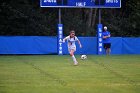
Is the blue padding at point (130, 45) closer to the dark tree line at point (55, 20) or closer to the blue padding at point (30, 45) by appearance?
the dark tree line at point (55, 20)

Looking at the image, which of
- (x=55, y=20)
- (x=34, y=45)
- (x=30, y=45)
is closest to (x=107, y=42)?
(x=34, y=45)

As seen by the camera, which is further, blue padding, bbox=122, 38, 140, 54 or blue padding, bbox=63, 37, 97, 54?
blue padding, bbox=122, 38, 140, 54

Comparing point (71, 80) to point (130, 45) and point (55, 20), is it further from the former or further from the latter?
point (55, 20)

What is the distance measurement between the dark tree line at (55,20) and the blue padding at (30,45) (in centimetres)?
448

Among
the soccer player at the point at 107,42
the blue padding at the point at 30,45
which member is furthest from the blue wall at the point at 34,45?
the soccer player at the point at 107,42

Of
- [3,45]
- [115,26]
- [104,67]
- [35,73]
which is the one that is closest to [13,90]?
[35,73]

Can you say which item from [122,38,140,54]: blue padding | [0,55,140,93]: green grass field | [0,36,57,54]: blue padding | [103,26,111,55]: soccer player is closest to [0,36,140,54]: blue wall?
[0,36,57,54]: blue padding

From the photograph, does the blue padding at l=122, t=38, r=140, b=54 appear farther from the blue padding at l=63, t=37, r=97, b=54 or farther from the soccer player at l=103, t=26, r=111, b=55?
the soccer player at l=103, t=26, r=111, b=55

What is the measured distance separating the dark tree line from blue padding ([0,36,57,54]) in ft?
14.7

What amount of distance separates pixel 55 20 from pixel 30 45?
24.6 feet

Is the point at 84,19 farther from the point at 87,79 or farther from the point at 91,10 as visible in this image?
the point at 87,79

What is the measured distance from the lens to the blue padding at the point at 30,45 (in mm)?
39156

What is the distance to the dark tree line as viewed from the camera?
144ft

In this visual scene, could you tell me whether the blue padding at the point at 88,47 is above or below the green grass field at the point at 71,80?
below
